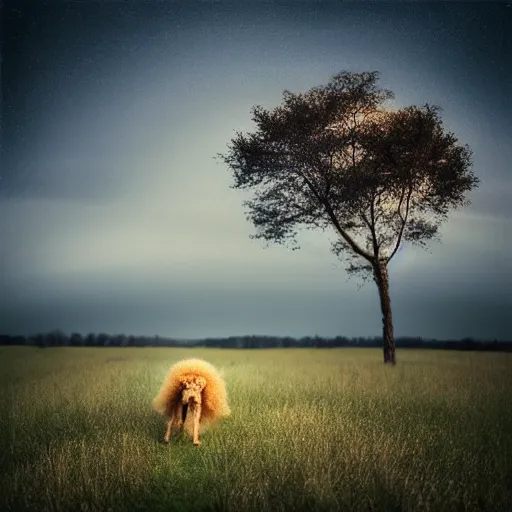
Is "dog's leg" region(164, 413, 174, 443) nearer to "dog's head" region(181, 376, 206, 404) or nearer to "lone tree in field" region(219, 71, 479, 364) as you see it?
"dog's head" region(181, 376, 206, 404)

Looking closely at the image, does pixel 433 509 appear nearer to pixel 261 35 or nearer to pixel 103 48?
pixel 261 35

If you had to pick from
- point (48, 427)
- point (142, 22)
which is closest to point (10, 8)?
point (142, 22)

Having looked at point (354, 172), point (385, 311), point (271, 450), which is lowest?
point (271, 450)

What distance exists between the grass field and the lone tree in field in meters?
2.34

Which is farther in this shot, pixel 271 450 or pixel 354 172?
pixel 354 172

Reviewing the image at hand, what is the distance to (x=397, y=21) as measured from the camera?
6.12 metres

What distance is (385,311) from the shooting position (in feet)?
26.5

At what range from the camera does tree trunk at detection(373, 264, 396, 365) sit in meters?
8.06

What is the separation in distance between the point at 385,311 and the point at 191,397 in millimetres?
4462

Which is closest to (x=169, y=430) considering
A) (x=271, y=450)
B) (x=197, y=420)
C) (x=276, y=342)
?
(x=197, y=420)

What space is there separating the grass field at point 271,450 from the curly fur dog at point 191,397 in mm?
171

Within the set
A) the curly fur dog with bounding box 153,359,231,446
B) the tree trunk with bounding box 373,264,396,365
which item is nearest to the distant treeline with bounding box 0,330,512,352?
the tree trunk with bounding box 373,264,396,365

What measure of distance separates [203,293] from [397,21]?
4032 millimetres

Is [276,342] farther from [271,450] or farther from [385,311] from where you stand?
[271,450]
